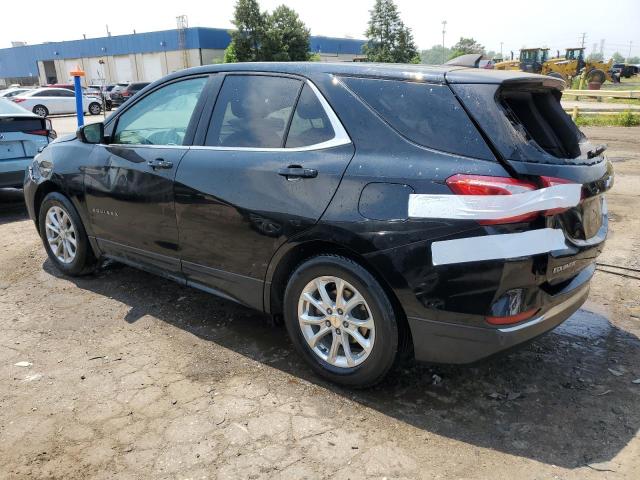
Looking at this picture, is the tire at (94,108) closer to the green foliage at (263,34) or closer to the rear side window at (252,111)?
the green foliage at (263,34)

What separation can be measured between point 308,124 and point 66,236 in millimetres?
2851

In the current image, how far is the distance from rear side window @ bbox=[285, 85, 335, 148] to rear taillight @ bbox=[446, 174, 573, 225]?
861mm

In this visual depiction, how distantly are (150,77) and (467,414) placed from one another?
6742cm

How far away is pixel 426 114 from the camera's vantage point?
9.05 feet

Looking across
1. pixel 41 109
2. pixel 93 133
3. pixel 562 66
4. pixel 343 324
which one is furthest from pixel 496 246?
pixel 562 66

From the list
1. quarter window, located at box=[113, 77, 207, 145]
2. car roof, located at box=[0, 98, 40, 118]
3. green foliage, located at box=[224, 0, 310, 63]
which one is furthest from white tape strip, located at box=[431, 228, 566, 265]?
green foliage, located at box=[224, 0, 310, 63]

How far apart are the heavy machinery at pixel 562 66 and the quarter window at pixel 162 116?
32687 millimetres

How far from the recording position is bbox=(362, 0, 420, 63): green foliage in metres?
58.8

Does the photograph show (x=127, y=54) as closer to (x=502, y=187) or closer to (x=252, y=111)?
(x=252, y=111)

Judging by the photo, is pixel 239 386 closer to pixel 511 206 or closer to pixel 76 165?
pixel 511 206

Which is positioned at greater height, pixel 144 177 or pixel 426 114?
pixel 426 114

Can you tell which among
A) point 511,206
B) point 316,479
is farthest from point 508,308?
point 316,479

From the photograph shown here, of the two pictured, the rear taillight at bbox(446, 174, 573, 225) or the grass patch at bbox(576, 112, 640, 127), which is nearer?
the rear taillight at bbox(446, 174, 573, 225)

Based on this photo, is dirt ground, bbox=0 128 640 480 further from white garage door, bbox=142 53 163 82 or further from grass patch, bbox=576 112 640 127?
white garage door, bbox=142 53 163 82
